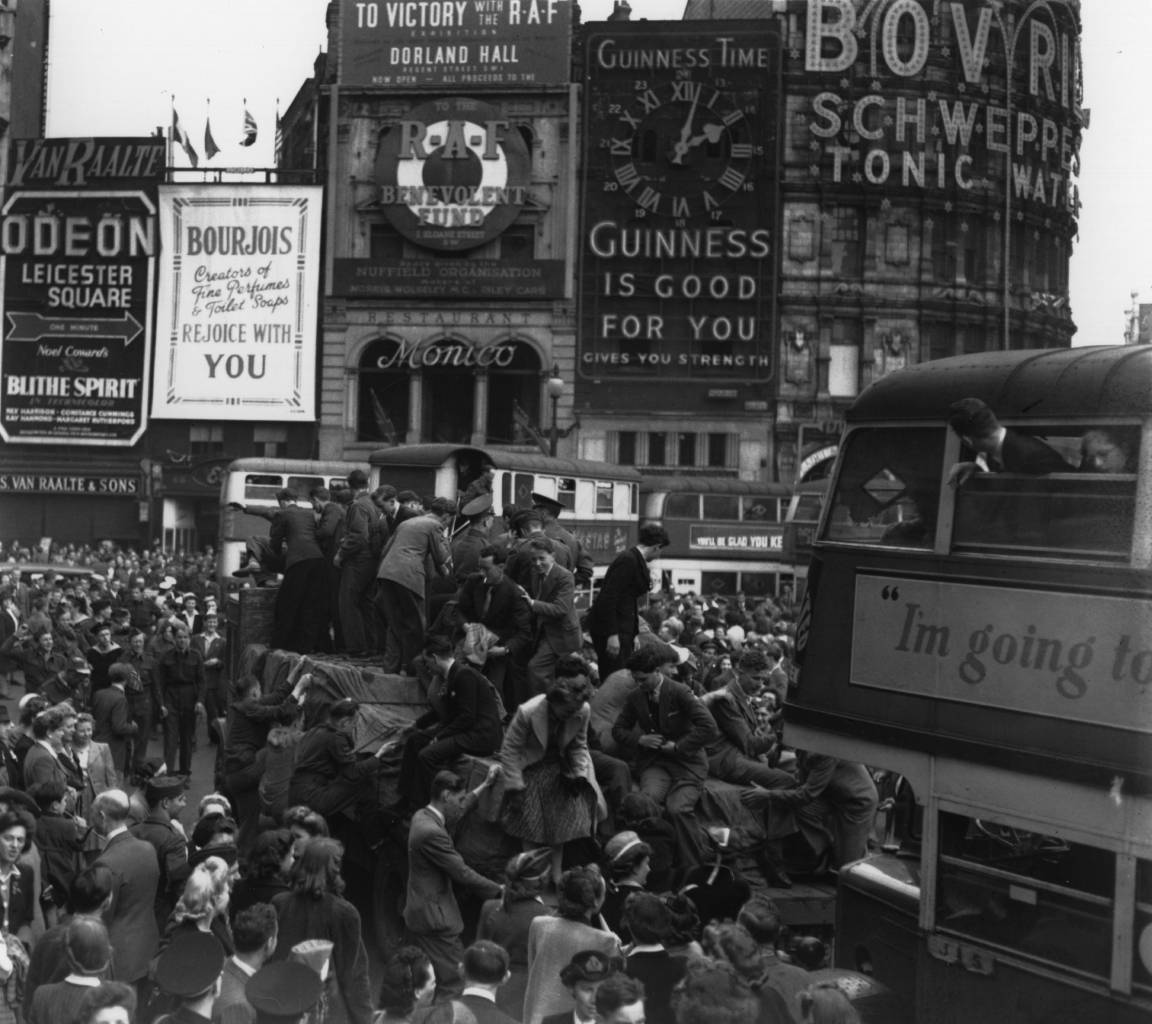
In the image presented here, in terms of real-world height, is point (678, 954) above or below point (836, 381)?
below

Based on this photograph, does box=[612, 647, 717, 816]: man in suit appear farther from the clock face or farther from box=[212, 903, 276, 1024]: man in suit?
the clock face

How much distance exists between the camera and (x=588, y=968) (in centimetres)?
710

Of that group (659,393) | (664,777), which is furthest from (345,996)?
(659,393)

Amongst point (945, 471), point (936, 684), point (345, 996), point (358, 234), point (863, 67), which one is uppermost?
point (863, 67)

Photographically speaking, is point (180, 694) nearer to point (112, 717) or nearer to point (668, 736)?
point (112, 717)

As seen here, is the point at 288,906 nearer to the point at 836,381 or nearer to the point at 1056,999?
the point at 1056,999

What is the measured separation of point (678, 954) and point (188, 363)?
5525 cm

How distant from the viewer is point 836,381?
59.6m

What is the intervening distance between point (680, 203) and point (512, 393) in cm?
896

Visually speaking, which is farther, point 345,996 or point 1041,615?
point 345,996

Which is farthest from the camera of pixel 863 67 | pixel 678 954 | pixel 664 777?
pixel 863 67

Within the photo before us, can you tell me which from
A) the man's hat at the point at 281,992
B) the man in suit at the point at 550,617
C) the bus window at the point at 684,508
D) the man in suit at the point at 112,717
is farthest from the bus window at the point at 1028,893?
the bus window at the point at 684,508

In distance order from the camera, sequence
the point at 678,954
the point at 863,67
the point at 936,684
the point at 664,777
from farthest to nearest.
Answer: the point at 863,67, the point at 664,777, the point at 936,684, the point at 678,954

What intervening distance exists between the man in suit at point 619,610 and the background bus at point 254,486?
25.2 meters
